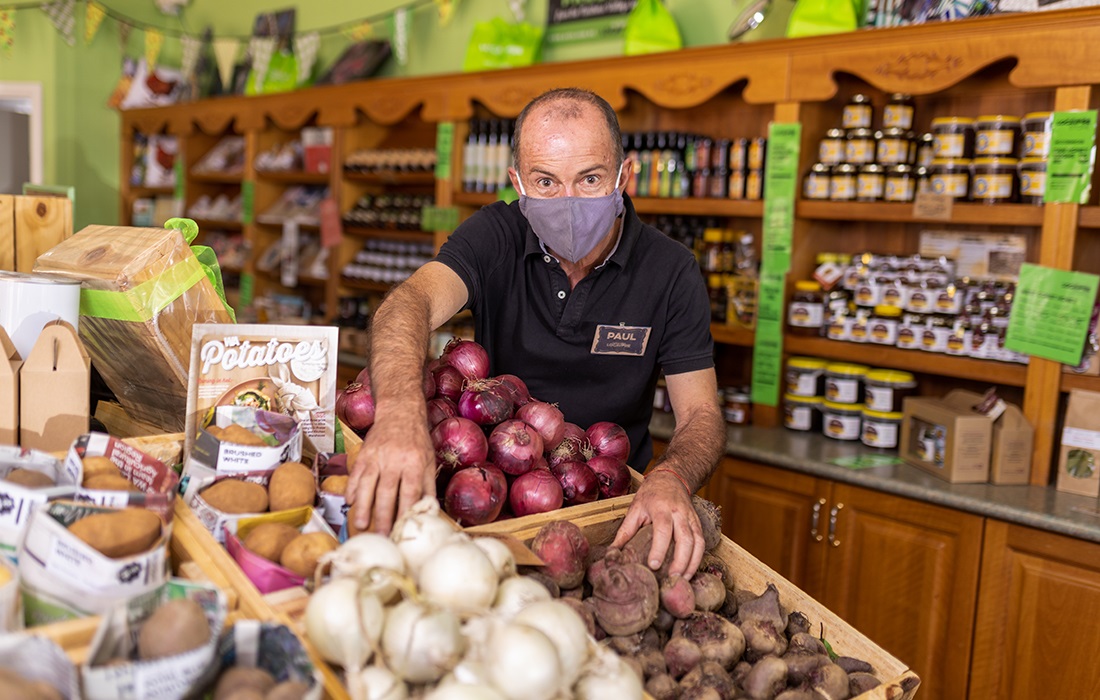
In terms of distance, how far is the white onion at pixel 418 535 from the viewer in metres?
1.16

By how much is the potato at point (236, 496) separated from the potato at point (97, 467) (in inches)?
4.9

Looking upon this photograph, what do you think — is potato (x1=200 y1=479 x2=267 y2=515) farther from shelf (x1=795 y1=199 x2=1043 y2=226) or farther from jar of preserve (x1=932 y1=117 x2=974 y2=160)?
jar of preserve (x1=932 y1=117 x2=974 y2=160)

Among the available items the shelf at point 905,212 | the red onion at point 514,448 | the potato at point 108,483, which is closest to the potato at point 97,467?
the potato at point 108,483

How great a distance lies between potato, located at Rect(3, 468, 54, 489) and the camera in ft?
3.98

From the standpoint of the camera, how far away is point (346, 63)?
18.5 ft

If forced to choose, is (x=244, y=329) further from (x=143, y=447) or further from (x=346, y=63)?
(x=346, y=63)

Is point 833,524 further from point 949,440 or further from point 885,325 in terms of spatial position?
Result: point 885,325

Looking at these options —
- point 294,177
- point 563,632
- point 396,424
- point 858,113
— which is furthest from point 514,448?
point 294,177

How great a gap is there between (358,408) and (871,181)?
2308 mm

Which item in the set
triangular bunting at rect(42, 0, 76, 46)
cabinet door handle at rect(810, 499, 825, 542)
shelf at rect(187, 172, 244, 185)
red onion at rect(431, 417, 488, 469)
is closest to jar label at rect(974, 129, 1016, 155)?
cabinet door handle at rect(810, 499, 825, 542)

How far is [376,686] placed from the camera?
976 mm

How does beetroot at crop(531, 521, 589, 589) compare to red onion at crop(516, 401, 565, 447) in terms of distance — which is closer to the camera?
beetroot at crop(531, 521, 589, 589)

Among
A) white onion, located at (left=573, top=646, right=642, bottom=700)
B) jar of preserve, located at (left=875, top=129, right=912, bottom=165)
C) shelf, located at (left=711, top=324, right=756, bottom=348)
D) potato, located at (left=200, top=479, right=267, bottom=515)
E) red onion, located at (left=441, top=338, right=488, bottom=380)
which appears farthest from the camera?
shelf, located at (left=711, top=324, right=756, bottom=348)

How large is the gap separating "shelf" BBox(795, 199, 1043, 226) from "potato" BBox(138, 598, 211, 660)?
2.84 m
